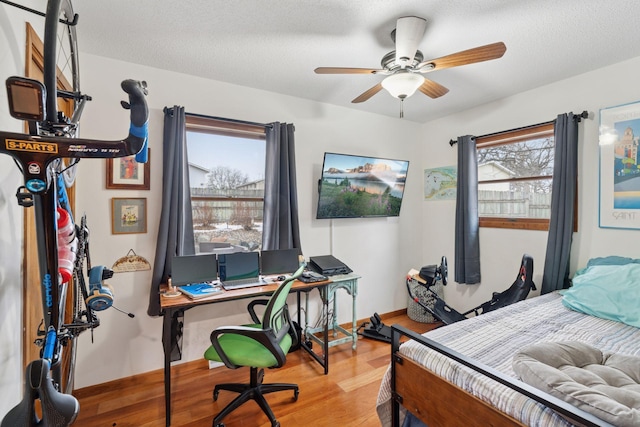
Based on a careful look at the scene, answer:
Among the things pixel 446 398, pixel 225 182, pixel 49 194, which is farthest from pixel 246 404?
pixel 49 194

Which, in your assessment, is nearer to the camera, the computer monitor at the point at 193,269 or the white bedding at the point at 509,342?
the white bedding at the point at 509,342

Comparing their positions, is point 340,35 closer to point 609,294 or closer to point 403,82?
point 403,82

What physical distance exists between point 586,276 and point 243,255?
2699 mm

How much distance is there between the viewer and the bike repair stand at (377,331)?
10.4ft

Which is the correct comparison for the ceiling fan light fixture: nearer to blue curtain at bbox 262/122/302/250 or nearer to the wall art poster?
blue curtain at bbox 262/122/302/250

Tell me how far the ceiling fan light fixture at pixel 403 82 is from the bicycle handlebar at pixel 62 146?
154 centimetres

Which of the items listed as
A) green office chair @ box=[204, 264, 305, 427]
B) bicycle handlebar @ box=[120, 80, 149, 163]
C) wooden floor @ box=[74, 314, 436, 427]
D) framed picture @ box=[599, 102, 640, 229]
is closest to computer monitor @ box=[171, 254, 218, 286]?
green office chair @ box=[204, 264, 305, 427]

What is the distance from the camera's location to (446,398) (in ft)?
4.38

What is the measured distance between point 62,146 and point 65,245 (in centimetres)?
41

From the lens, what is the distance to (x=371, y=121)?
3.62 m

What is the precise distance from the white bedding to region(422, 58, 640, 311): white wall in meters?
0.79

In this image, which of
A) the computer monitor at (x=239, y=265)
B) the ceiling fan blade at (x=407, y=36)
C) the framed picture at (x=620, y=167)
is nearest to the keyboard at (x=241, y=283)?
the computer monitor at (x=239, y=265)

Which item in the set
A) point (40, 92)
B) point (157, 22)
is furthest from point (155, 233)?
point (40, 92)

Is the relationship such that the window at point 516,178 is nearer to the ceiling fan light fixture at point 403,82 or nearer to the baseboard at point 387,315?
the baseboard at point 387,315
